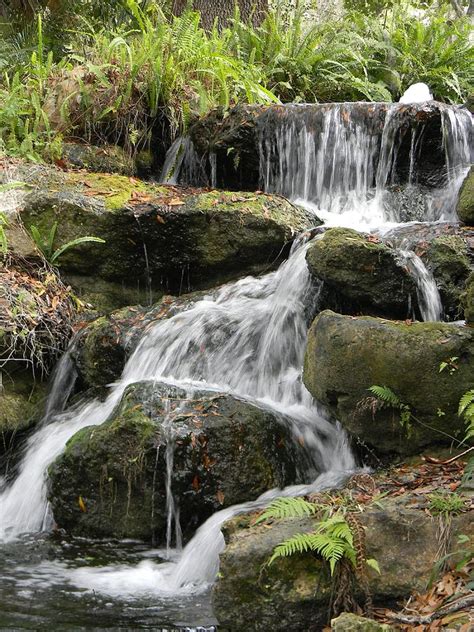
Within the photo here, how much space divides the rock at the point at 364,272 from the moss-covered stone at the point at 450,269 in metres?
0.31

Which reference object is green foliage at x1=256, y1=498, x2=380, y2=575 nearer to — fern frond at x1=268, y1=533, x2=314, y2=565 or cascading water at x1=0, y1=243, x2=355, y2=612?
fern frond at x1=268, y1=533, x2=314, y2=565

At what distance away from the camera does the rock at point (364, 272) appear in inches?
233

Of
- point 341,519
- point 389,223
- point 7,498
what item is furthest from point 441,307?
point 7,498

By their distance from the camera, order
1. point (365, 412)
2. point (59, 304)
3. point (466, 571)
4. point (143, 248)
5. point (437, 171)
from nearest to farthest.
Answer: point (466, 571), point (365, 412), point (59, 304), point (143, 248), point (437, 171)

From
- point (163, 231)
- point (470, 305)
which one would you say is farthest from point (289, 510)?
point (163, 231)

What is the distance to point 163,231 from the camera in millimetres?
7645

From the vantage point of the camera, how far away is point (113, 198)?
771cm

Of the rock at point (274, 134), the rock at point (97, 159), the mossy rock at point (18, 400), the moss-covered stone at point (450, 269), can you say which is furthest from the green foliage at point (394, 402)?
the rock at point (97, 159)

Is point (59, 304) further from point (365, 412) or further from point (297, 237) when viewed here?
point (365, 412)

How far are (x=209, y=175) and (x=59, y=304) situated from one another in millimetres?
2771

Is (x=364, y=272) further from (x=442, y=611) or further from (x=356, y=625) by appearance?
(x=356, y=625)

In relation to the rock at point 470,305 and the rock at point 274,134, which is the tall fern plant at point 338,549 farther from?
the rock at point 274,134

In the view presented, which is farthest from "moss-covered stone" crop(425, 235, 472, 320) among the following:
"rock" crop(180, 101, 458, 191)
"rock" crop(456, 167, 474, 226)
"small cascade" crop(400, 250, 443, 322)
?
"rock" crop(180, 101, 458, 191)

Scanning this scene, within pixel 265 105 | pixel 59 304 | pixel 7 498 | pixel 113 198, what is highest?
pixel 265 105
